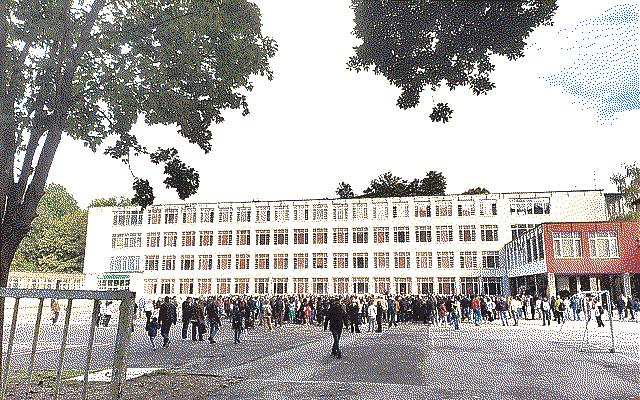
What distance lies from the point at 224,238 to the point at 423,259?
24.0 m

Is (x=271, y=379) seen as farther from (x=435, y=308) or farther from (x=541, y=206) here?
(x=541, y=206)

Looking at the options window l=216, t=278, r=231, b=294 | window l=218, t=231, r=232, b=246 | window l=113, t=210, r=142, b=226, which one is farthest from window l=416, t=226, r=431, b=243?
window l=113, t=210, r=142, b=226

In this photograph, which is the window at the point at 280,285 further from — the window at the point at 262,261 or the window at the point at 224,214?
the window at the point at 224,214

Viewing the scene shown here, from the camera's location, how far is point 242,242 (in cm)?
6975

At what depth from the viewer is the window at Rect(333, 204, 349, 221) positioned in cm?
6800

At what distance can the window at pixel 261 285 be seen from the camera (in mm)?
68000

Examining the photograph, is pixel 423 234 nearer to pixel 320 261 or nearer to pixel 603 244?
pixel 320 261

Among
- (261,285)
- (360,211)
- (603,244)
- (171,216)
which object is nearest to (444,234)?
(360,211)

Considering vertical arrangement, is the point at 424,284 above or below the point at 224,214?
below

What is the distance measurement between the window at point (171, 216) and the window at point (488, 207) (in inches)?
1461

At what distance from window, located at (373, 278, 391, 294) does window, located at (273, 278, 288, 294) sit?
10537mm

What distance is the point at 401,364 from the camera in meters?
14.2

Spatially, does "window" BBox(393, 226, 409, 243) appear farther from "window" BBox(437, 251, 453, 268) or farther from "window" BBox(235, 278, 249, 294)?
"window" BBox(235, 278, 249, 294)

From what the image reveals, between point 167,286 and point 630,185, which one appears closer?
point 630,185
